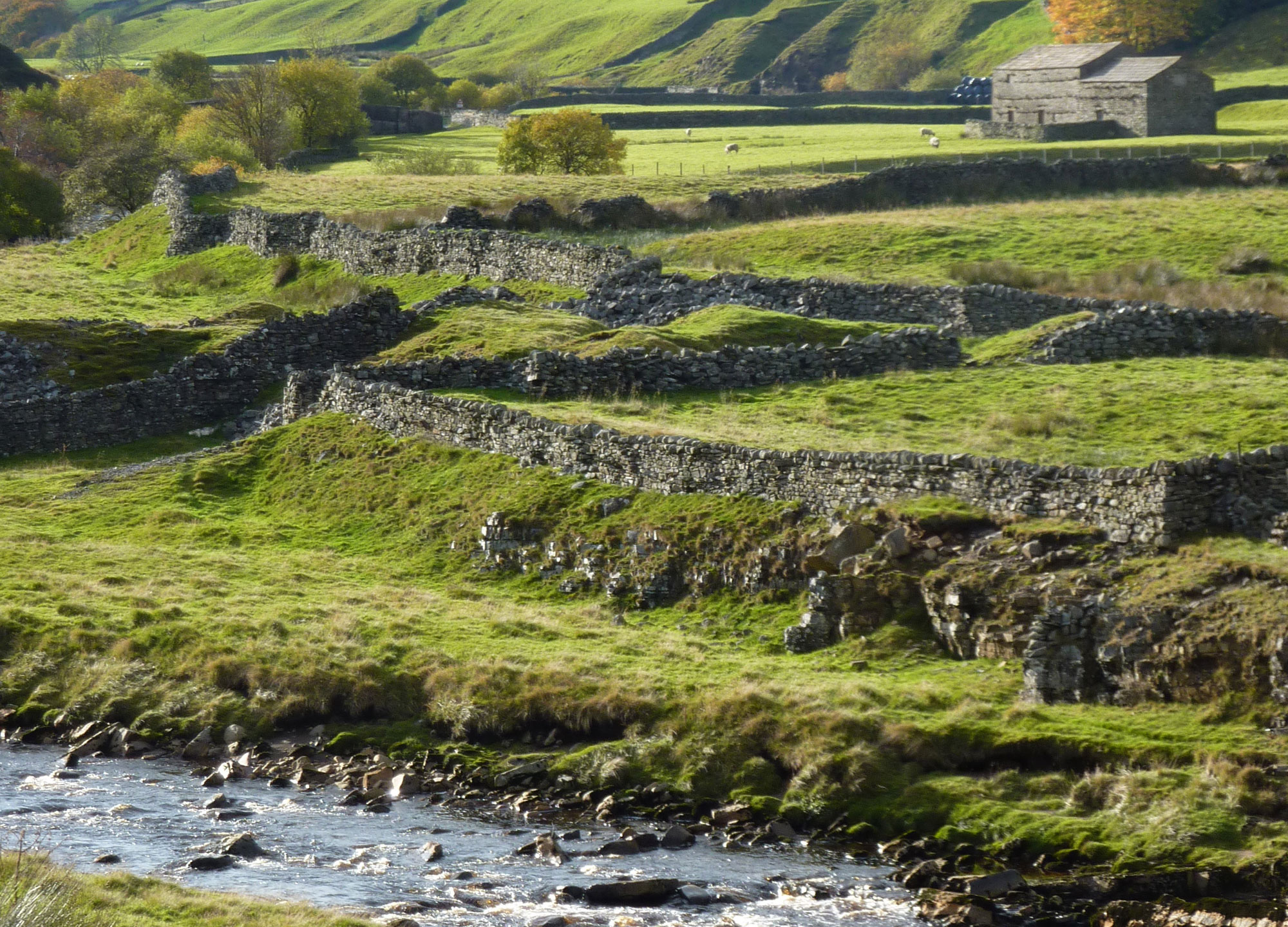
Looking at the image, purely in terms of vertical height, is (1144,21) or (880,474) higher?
(1144,21)

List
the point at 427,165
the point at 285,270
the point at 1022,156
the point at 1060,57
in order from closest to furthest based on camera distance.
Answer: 1. the point at 285,270
2. the point at 1022,156
3. the point at 427,165
4. the point at 1060,57

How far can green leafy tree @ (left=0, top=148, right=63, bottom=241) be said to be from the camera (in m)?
72.6

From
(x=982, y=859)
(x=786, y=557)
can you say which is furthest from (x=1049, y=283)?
(x=982, y=859)

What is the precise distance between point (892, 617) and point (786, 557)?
95.4 inches

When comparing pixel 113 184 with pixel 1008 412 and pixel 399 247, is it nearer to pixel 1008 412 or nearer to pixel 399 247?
pixel 399 247

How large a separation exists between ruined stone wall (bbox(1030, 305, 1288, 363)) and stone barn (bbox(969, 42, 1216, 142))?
51.0m

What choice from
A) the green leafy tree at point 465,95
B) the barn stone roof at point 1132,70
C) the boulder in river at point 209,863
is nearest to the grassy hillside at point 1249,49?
the barn stone roof at point 1132,70

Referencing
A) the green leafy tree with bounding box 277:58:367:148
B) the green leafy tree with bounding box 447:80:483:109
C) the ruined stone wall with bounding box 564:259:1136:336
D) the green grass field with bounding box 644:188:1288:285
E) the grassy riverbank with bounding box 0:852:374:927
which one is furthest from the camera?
the green leafy tree with bounding box 447:80:483:109

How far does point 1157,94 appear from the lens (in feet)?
292

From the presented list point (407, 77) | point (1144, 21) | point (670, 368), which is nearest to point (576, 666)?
point (670, 368)

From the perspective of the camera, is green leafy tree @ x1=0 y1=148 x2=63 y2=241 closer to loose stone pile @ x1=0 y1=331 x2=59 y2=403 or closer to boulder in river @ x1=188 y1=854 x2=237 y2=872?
loose stone pile @ x1=0 y1=331 x2=59 y2=403

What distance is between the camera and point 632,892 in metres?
19.7

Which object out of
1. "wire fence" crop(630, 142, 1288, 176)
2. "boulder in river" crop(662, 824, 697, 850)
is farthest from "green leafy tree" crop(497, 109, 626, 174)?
"boulder in river" crop(662, 824, 697, 850)

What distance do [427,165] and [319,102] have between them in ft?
60.9
